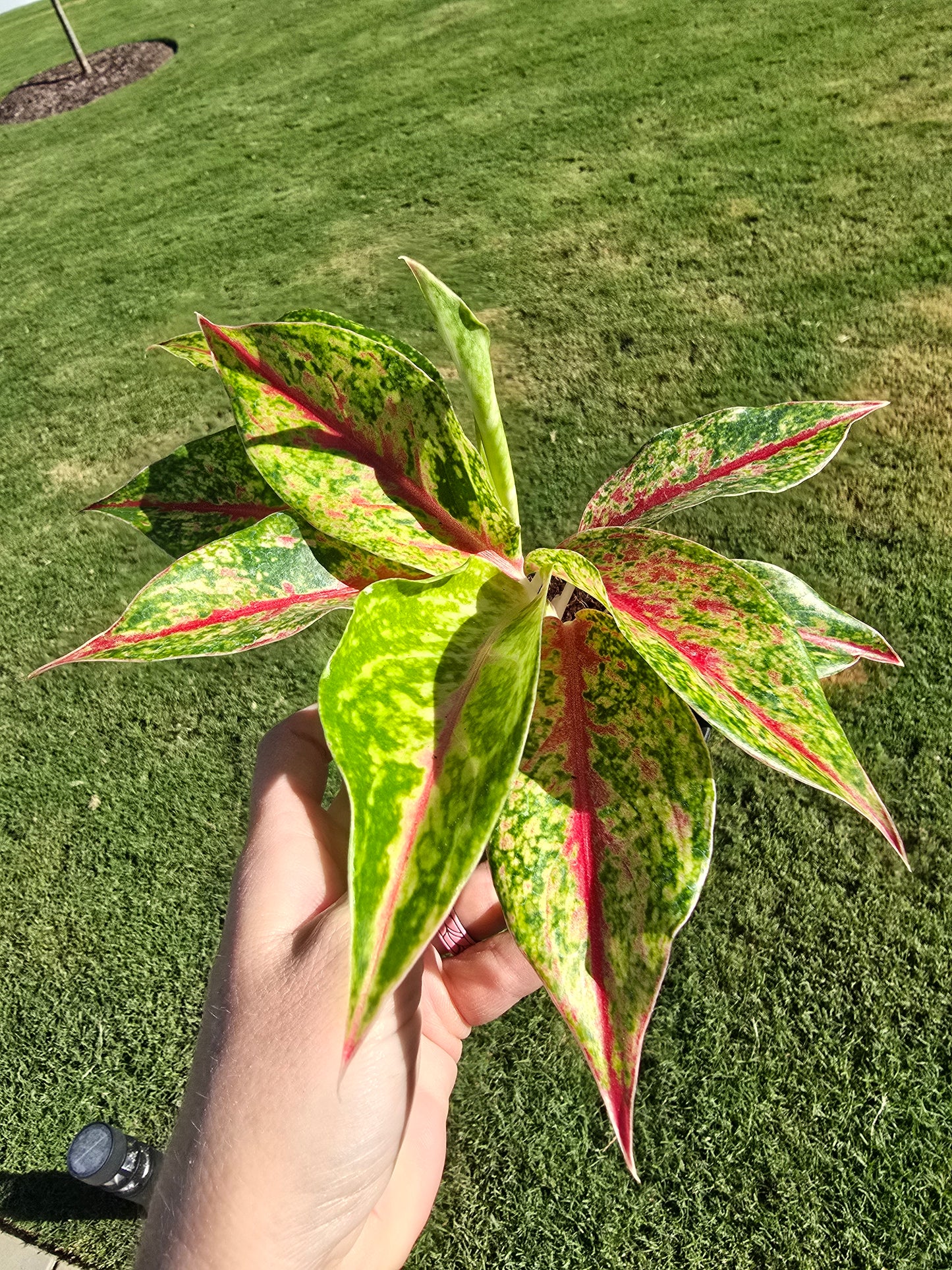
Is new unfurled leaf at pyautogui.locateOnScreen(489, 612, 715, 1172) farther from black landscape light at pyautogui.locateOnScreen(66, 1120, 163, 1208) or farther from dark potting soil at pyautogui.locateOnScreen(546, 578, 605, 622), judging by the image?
black landscape light at pyautogui.locateOnScreen(66, 1120, 163, 1208)

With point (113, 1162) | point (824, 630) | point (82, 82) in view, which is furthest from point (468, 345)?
point (82, 82)

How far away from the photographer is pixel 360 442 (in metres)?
0.84

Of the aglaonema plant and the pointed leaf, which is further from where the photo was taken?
the pointed leaf

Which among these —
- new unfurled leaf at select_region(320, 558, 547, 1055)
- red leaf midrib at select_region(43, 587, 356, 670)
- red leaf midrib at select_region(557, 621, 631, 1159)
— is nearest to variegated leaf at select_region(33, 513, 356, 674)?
red leaf midrib at select_region(43, 587, 356, 670)

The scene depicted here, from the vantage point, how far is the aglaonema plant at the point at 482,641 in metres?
0.61

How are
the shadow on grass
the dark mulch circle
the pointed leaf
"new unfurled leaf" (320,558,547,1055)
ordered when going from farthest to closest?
the dark mulch circle → the shadow on grass → the pointed leaf → "new unfurled leaf" (320,558,547,1055)

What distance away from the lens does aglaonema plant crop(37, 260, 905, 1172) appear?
0.61m

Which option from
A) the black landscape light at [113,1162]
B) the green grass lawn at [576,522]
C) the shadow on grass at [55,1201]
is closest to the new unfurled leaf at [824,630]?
the green grass lawn at [576,522]

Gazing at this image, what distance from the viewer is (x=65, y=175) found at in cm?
696

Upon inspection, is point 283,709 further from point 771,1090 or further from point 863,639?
point 863,639

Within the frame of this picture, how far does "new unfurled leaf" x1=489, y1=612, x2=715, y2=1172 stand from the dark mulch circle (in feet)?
32.9

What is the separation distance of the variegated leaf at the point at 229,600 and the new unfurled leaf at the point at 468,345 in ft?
0.73

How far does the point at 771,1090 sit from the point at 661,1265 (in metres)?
0.42

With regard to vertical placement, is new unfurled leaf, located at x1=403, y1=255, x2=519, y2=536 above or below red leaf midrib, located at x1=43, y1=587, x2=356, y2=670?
above
